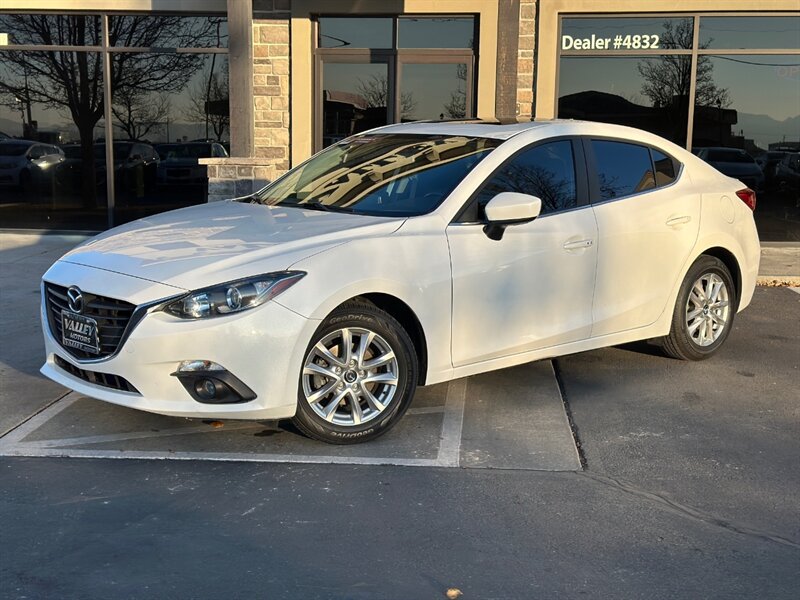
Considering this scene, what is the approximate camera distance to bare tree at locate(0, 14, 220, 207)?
1245cm

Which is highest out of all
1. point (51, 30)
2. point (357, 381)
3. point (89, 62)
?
point (51, 30)

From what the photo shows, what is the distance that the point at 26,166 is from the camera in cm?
1286

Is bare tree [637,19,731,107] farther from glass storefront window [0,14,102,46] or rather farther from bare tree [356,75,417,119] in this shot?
glass storefront window [0,14,102,46]

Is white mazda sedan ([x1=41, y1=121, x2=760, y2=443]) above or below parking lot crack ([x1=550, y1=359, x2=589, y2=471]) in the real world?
above

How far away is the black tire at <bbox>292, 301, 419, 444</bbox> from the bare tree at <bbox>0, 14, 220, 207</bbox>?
8807mm

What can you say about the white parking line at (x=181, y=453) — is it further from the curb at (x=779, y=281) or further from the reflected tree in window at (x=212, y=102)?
the reflected tree in window at (x=212, y=102)

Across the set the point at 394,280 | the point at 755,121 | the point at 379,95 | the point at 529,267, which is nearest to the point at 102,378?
the point at 394,280

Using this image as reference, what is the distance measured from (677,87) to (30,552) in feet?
33.8

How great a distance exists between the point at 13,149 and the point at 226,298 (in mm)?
9769

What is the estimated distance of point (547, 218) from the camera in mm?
5539

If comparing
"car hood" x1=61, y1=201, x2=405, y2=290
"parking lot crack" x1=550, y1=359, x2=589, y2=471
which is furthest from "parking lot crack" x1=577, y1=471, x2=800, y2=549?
"car hood" x1=61, y1=201, x2=405, y2=290

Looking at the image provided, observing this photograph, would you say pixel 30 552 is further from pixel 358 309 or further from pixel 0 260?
pixel 0 260

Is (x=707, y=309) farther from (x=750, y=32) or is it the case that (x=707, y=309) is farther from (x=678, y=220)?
(x=750, y=32)

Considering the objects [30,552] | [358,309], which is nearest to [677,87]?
[358,309]
